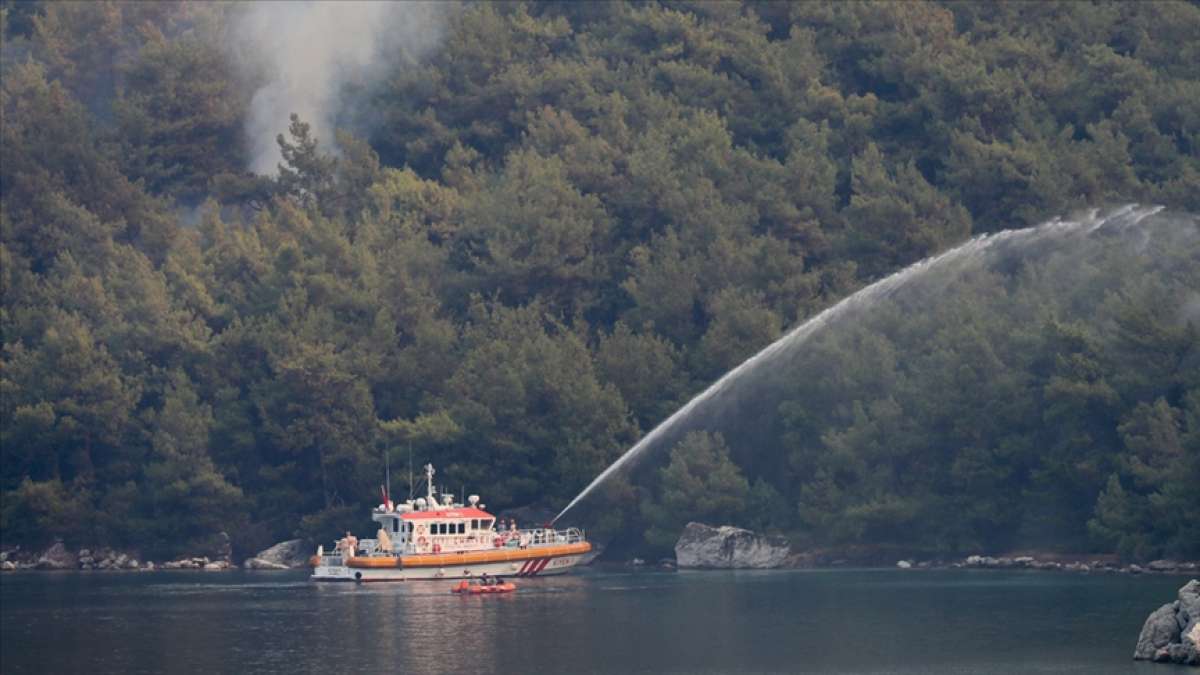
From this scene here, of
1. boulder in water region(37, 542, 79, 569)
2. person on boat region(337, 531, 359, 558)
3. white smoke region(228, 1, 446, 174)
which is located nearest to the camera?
person on boat region(337, 531, 359, 558)

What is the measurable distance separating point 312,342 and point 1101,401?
114ft

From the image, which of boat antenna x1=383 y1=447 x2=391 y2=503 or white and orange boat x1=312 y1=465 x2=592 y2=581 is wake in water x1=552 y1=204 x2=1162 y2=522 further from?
boat antenna x1=383 y1=447 x2=391 y2=503

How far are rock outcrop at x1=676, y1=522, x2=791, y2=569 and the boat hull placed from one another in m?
4.84

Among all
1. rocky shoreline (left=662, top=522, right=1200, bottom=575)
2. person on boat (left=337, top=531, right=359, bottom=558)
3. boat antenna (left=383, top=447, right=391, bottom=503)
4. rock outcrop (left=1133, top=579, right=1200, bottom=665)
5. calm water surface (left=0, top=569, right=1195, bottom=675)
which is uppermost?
boat antenna (left=383, top=447, right=391, bottom=503)

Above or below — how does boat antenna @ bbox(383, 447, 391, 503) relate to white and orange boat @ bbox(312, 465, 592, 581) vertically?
above

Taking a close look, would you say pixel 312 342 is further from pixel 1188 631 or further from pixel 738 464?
pixel 1188 631

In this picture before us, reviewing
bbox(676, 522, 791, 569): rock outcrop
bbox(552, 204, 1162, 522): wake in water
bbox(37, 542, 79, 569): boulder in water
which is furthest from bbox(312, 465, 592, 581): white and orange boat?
bbox(37, 542, 79, 569): boulder in water

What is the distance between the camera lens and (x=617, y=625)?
6012 centimetres

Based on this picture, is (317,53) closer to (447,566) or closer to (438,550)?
(438,550)

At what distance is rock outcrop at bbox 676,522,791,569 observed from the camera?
3260 inches

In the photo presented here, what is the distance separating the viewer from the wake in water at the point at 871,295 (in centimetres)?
8569

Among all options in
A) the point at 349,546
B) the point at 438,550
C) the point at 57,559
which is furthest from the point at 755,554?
the point at 57,559

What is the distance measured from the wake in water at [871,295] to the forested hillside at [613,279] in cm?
96

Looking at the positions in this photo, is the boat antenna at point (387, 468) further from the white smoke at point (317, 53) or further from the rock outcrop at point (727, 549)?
the white smoke at point (317, 53)
